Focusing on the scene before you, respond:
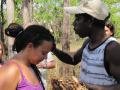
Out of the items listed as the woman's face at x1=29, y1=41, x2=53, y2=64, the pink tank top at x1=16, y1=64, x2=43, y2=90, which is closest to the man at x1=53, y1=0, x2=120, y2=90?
the woman's face at x1=29, y1=41, x2=53, y2=64

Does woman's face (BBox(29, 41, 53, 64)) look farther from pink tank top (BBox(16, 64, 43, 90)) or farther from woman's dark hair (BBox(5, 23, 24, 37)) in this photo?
woman's dark hair (BBox(5, 23, 24, 37))

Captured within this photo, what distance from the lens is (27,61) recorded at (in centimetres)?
349

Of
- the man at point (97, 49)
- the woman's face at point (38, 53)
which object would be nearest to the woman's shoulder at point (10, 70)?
the woman's face at point (38, 53)

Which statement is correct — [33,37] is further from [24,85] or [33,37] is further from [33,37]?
[24,85]

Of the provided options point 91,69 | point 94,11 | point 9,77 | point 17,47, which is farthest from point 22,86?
point 94,11

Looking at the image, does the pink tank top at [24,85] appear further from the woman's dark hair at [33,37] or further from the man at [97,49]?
the man at [97,49]

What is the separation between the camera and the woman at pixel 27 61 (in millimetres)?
3260

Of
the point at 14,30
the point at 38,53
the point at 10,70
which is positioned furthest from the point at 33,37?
the point at 14,30

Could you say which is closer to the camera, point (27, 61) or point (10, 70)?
point (10, 70)

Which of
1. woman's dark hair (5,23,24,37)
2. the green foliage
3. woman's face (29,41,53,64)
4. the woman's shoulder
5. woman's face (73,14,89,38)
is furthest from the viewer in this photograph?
the green foliage

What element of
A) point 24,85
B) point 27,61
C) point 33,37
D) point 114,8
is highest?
point 33,37

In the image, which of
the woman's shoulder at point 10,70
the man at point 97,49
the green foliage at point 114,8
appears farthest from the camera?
the green foliage at point 114,8

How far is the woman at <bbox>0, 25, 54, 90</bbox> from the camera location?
3260 mm

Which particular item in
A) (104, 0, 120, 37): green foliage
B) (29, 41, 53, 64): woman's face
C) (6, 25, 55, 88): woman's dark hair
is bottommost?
(104, 0, 120, 37): green foliage
